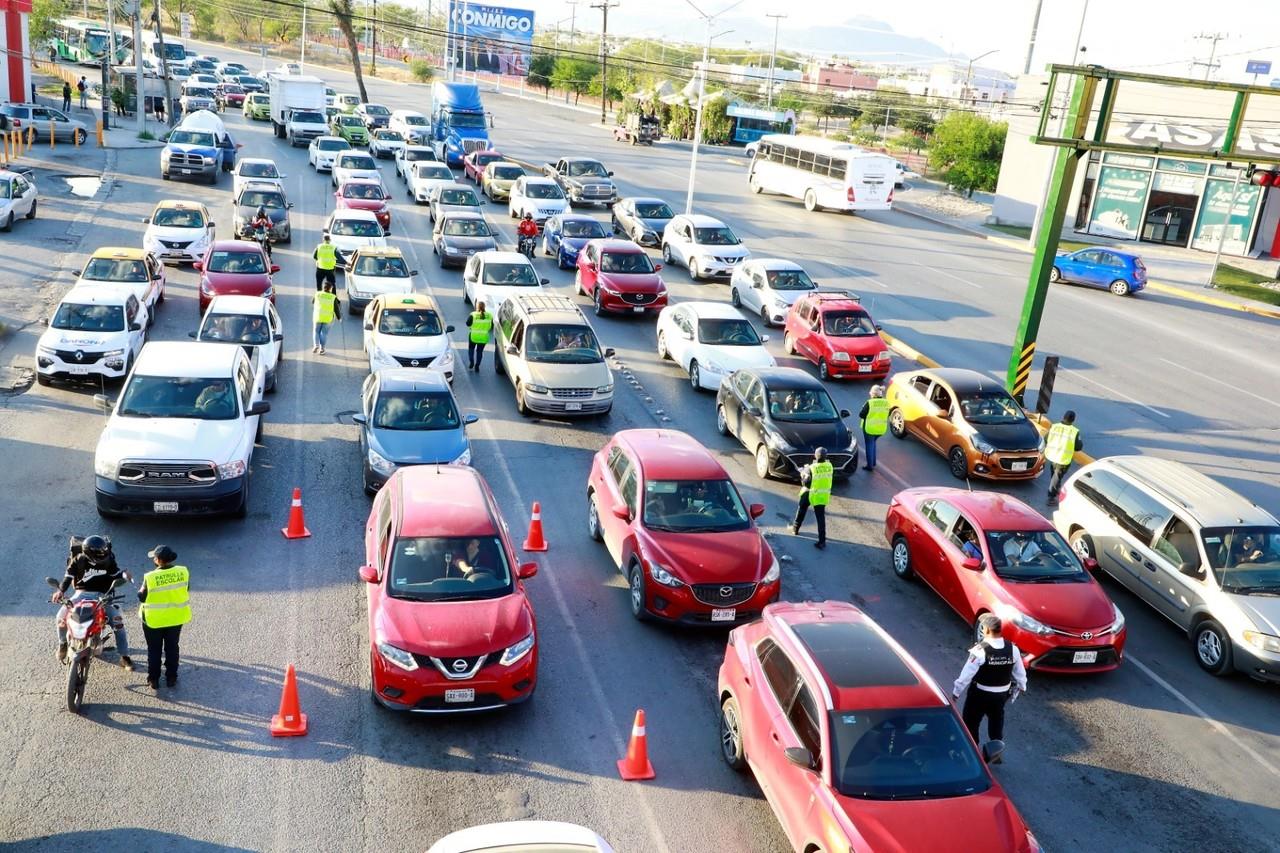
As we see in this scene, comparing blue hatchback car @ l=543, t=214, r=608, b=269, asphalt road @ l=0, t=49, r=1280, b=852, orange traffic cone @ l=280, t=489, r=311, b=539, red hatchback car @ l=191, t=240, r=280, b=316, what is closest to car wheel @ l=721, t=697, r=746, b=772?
asphalt road @ l=0, t=49, r=1280, b=852

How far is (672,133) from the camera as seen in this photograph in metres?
79.8

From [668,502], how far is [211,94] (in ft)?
217

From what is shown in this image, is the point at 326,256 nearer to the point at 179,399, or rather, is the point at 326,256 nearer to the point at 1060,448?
the point at 179,399

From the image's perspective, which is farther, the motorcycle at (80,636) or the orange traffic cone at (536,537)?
the orange traffic cone at (536,537)

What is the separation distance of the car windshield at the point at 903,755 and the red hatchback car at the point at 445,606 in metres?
3.39

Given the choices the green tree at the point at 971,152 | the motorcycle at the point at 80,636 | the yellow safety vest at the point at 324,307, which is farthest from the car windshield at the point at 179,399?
the green tree at the point at 971,152

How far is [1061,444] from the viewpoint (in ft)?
58.0

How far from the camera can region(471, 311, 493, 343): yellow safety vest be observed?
2195cm

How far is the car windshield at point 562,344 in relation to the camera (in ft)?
66.1

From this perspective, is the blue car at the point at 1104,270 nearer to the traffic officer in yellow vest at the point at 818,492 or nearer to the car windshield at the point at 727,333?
the car windshield at the point at 727,333

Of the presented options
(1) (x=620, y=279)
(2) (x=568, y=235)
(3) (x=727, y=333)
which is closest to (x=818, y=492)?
(3) (x=727, y=333)

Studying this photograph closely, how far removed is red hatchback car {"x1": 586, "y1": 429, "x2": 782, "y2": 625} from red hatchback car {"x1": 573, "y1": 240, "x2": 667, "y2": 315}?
12.4 meters

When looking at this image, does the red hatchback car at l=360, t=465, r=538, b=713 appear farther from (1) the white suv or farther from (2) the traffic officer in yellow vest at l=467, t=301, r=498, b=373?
(2) the traffic officer in yellow vest at l=467, t=301, r=498, b=373

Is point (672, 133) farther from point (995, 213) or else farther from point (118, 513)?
point (118, 513)
